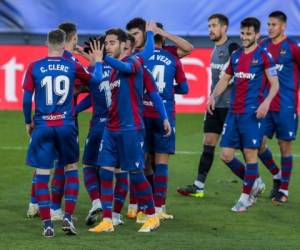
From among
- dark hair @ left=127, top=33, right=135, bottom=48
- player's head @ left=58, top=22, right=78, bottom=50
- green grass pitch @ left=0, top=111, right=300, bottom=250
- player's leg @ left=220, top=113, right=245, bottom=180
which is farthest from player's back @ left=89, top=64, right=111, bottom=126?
player's leg @ left=220, top=113, right=245, bottom=180

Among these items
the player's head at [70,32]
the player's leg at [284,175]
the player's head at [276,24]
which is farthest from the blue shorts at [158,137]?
the player's head at [276,24]

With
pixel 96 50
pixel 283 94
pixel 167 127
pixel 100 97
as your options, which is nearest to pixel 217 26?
pixel 283 94

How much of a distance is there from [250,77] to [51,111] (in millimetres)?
2534

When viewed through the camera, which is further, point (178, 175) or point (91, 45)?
point (178, 175)

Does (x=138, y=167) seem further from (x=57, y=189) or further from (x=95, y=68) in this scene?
(x=57, y=189)

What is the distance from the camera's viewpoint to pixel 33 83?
8.80m

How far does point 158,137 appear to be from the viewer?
32.8 ft

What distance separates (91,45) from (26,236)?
6.02 ft

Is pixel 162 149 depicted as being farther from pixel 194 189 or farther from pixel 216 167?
pixel 216 167

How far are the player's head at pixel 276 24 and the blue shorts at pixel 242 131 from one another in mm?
1295

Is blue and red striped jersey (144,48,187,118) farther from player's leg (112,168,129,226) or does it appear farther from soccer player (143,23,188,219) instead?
player's leg (112,168,129,226)

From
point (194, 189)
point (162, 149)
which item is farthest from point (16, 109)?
point (162, 149)

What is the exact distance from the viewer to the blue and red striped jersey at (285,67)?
11266 millimetres

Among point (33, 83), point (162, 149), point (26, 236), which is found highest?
point (33, 83)
